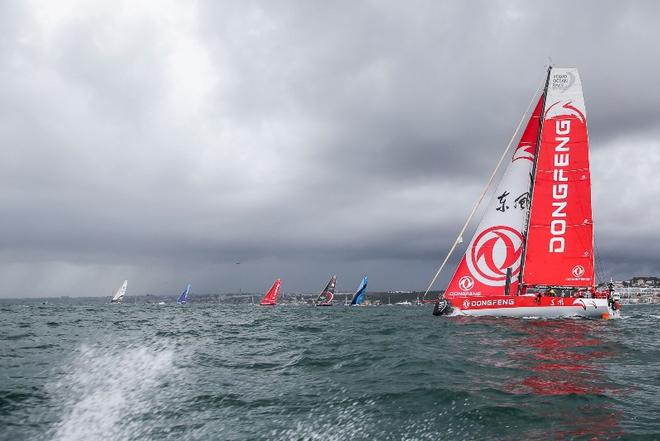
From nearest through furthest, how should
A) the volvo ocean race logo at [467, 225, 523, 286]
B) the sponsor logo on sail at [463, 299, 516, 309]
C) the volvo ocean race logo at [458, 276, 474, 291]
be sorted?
1. the sponsor logo on sail at [463, 299, 516, 309]
2. the volvo ocean race logo at [458, 276, 474, 291]
3. the volvo ocean race logo at [467, 225, 523, 286]

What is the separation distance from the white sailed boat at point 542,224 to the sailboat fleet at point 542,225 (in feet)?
0.21

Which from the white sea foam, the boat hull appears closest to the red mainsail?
the boat hull

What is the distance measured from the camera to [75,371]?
11953mm

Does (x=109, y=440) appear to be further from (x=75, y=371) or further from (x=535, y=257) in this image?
(x=535, y=257)

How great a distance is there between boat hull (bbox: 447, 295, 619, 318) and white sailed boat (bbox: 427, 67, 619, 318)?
13 cm

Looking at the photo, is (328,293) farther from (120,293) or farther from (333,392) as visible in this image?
(333,392)

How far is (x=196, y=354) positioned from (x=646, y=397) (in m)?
12.6

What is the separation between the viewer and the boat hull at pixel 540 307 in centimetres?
3098

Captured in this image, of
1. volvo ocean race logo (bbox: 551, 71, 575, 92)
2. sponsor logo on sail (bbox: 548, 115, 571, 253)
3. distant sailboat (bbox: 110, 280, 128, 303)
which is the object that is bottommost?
distant sailboat (bbox: 110, 280, 128, 303)

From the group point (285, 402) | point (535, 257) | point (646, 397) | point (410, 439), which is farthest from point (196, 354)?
point (535, 257)

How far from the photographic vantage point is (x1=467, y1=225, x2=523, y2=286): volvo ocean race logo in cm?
3409

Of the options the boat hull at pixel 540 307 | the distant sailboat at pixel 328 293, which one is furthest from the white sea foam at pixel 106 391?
the distant sailboat at pixel 328 293

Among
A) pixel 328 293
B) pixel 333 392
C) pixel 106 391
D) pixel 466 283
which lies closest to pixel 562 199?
pixel 466 283

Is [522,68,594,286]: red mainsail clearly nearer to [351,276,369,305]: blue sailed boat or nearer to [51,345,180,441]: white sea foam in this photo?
[51,345,180,441]: white sea foam
